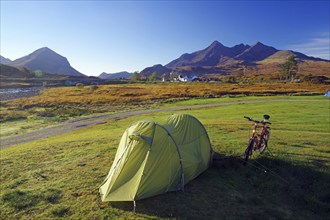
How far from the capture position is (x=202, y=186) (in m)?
10.8

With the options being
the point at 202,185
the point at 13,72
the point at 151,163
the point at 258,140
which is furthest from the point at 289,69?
the point at 13,72

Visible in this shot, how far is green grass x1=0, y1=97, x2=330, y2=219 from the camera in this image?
9.09 meters

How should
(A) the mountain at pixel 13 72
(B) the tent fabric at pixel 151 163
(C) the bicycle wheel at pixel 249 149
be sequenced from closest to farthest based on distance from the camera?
(B) the tent fabric at pixel 151 163 → (C) the bicycle wheel at pixel 249 149 → (A) the mountain at pixel 13 72

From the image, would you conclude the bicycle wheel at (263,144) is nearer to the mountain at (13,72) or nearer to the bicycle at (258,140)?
the bicycle at (258,140)

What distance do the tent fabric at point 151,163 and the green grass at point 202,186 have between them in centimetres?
38

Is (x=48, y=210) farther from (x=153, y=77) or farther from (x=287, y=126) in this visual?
(x=153, y=77)

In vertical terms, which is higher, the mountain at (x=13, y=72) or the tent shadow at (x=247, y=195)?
the mountain at (x=13, y=72)

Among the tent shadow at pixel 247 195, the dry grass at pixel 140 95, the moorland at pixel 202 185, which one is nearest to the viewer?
the tent shadow at pixel 247 195

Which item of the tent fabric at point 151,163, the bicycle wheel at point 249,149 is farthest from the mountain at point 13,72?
the bicycle wheel at point 249,149

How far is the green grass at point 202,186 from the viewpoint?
9.09 m

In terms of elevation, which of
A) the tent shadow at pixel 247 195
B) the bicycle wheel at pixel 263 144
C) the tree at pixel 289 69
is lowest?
the tent shadow at pixel 247 195

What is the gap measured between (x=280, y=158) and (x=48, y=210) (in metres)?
11.1

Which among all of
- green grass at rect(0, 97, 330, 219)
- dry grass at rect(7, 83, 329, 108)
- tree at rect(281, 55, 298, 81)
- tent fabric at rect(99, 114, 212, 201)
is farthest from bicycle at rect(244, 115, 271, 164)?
tree at rect(281, 55, 298, 81)

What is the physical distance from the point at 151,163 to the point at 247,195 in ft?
13.3
